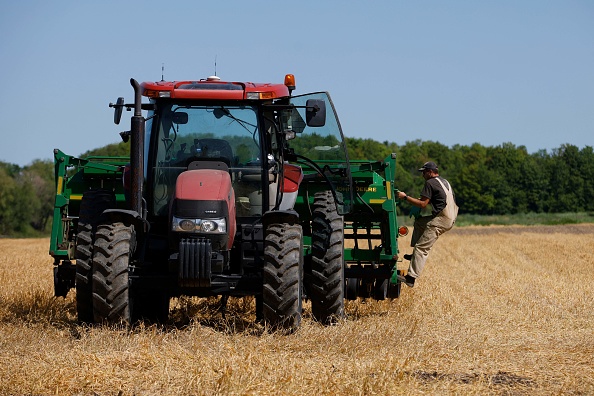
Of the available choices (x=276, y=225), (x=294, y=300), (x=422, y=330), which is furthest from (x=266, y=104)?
(x=422, y=330)

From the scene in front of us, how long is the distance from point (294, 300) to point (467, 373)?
1936mm

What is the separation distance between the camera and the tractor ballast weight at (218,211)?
26.1ft

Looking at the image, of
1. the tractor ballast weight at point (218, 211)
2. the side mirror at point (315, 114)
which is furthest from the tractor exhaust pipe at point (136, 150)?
the side mirror at point (315, 114)

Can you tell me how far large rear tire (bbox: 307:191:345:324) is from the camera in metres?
8.98

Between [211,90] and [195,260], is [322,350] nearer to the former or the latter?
[195,260]

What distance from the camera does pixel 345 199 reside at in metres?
9.38

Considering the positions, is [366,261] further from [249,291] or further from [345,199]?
[249,291]

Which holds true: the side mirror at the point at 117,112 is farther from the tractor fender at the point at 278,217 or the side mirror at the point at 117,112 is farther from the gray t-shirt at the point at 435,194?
the gray t-shirt at the point at 435,194

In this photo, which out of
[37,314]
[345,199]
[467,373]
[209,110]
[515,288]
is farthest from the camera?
[515,288]

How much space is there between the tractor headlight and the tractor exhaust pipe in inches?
17.3

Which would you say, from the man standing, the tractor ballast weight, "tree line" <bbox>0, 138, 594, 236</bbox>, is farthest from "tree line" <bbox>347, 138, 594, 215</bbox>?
the tractor ballast weight

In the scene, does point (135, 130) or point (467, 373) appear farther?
point (135, 130)

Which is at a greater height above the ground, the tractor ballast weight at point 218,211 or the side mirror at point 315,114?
the side mirror at point 315,114

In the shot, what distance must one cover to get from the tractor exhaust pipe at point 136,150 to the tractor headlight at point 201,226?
0.44 meters
